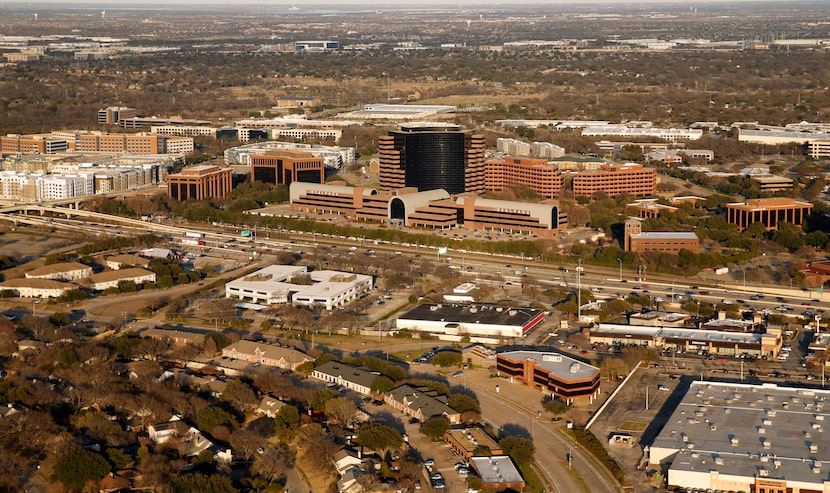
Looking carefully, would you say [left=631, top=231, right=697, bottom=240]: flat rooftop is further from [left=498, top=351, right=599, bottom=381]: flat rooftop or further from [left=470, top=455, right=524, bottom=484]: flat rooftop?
[left=470, top=455, right=524, bottom=484]: flat rooftop

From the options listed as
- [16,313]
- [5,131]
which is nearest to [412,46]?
[5,131]

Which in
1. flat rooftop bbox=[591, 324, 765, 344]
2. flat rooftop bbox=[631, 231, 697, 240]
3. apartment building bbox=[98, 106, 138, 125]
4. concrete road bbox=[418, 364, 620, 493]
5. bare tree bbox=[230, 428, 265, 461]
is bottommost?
concrete road bbox=[418, 364, 620, 493]

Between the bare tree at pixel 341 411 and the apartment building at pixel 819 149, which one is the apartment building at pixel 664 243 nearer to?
the bare tree at pixel 341 411

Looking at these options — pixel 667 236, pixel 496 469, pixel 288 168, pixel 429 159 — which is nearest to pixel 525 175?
pixel 429 159

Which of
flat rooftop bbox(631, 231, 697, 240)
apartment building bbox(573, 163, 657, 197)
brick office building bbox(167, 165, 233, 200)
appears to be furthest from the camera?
apartment building bbox(573, 163, 657, 197)

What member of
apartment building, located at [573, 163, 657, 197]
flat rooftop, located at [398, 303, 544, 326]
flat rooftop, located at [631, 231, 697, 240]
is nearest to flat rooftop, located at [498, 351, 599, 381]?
flat rooftop, located at [398, 303, 544, 326]
